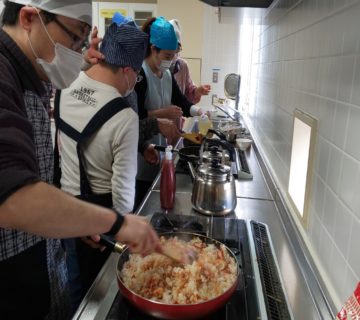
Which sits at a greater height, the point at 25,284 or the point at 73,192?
the point at 73,192

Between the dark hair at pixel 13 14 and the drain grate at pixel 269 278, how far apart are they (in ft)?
2.85

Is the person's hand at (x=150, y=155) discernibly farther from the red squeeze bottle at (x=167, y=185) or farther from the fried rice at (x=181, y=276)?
the fried rice at (x=181, y=276)

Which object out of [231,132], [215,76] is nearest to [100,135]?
[231,132]

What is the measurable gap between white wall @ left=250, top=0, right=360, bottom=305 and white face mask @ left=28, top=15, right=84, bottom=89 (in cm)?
73

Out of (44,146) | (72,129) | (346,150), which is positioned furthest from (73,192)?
(346,150)

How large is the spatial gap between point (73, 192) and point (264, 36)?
67.7 inches

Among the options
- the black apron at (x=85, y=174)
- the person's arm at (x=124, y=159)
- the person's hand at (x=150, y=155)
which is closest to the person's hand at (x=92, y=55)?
the black apron at (x=85, y=174)

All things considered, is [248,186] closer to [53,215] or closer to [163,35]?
[163,35]

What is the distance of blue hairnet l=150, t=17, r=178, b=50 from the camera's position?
2.05m

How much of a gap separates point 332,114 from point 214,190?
0.52 meters

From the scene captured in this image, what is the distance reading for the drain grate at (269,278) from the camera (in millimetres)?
809

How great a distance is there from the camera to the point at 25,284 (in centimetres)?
102

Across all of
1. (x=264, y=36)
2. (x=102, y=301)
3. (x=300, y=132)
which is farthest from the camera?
(x=264, y=36)

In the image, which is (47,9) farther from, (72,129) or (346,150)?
(346,150)
